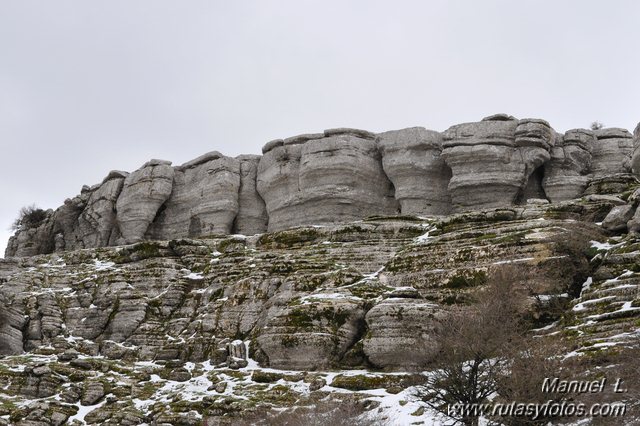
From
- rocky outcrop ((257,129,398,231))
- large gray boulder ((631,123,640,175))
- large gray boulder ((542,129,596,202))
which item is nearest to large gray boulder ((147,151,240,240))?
rocky outcrop ((257,129,398,231))

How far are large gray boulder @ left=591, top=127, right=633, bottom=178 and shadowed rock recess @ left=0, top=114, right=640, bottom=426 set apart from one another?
0.58 feet

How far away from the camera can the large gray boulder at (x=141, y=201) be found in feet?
226

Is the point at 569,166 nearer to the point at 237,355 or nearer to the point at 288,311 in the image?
the point at 288,311

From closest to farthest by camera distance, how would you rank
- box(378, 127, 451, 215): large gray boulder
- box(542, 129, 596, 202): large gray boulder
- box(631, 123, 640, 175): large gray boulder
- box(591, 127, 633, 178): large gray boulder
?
1. box(631, 123, 640, 175): large gray boulder
2. box(542, 129, 596, 202): large gray boulder
3. box(591, 127, 633, 178): large gray boulder
4. box(378, 127, 451, 215): large gray boulder

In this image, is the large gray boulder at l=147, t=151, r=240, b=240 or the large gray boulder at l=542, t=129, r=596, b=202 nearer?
the large gray boulder at l=542, t=129, r=596, b=202

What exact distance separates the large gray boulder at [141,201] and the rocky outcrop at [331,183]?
12.1 m

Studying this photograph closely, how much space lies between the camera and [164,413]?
30703 millimetres

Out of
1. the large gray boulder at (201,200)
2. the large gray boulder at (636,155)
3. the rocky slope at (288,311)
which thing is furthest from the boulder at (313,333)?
the large gray boulder at (201,200)

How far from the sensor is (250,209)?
67312mm

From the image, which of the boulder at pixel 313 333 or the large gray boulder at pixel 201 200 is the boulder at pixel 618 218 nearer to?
the boulder at pixel 313 333

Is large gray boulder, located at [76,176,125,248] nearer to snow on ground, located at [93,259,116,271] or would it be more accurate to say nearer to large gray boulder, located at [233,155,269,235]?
large gray boulder, located at [233,155,269,235]

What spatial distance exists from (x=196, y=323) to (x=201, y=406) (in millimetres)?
10851

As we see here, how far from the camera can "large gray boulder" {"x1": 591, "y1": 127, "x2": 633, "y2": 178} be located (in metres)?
58.3

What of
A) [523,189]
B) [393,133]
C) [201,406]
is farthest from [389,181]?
[201,406]
